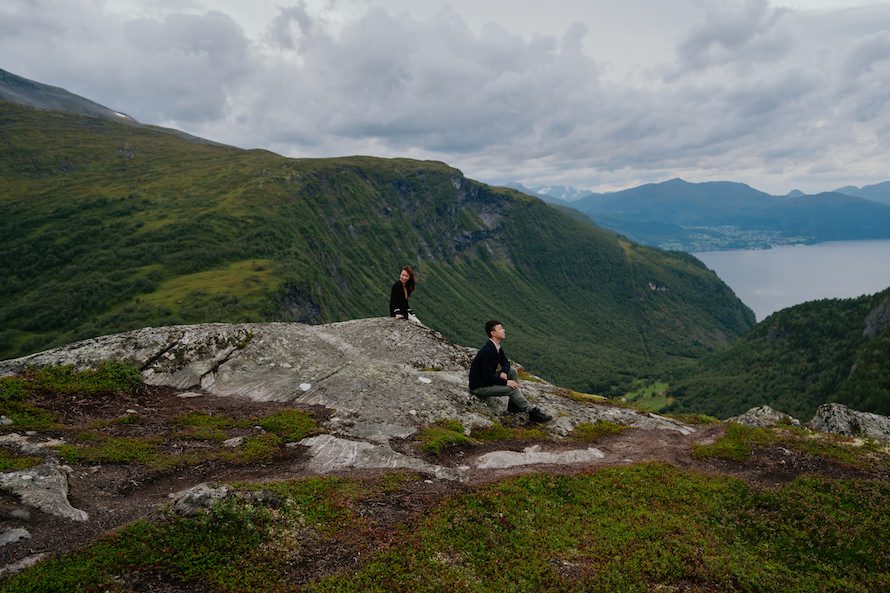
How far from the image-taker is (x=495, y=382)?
72.4ft

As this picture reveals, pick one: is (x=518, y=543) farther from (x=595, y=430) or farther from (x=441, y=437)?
(x=595, y=430)

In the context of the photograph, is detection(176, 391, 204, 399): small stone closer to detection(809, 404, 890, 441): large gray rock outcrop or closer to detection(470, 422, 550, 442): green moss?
detection(470, 422, 550, 442): green moss

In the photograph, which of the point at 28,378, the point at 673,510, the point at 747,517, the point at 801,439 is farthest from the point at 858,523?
the point at 28,378

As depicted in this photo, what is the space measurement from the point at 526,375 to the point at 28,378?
2572 centimetres

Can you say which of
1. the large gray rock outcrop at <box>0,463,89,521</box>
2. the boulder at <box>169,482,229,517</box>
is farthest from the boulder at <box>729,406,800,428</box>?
the large gray rock outcrop at <box>0,463,89,521</box>

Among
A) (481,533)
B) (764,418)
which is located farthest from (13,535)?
(764,418)

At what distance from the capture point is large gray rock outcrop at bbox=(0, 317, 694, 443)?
2105 centimetres

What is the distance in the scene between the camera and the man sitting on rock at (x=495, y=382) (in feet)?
70.7

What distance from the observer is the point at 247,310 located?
633 ft

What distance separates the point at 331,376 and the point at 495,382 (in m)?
8.33

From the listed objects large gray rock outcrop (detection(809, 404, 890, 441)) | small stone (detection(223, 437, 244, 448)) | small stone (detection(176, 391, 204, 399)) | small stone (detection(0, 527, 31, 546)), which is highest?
small stone (detection(0, 527, 31, 546))

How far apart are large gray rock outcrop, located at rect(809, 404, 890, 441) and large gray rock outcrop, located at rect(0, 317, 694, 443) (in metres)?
12.3

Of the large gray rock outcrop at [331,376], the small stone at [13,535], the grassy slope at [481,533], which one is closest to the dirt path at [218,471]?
the small stone at [13,535]

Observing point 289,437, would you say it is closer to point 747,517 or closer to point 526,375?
point 747,517
